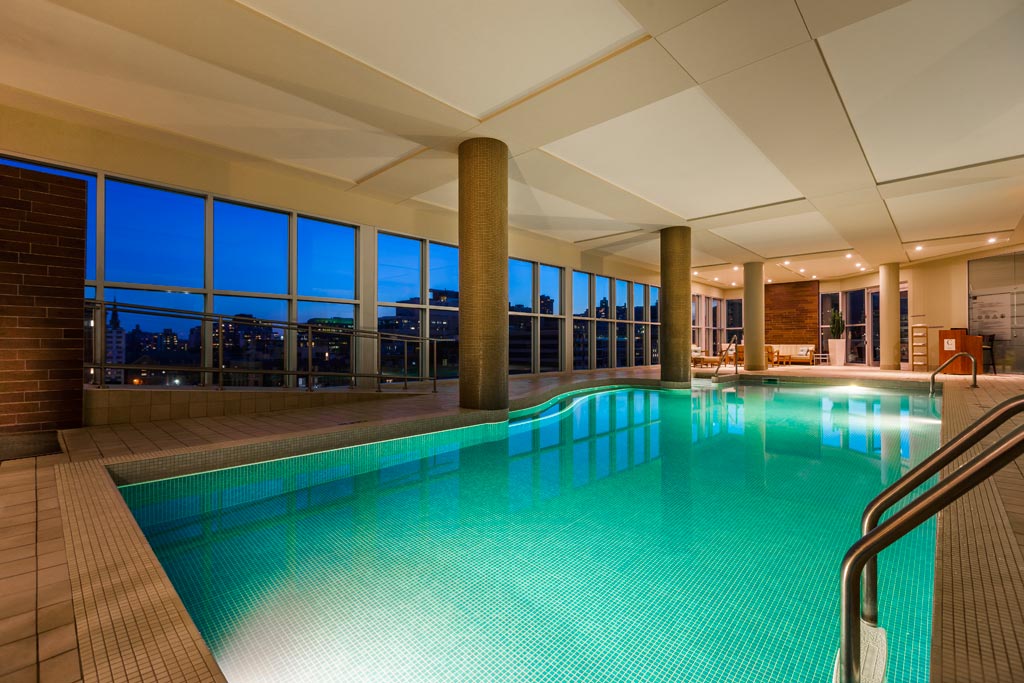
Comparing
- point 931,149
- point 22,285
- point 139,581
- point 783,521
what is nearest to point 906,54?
point 931,149

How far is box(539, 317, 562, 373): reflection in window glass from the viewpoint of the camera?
36.4 feet

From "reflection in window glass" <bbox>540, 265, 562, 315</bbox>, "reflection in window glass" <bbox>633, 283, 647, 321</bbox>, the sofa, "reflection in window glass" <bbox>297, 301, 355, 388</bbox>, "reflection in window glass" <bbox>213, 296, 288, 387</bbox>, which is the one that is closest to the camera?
"reflection in window glass" <bbox>213, 296, 288, 387</bbox>

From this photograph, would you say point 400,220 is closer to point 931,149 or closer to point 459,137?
point 459,137

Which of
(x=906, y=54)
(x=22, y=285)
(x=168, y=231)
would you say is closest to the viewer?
(x=906, y=54)

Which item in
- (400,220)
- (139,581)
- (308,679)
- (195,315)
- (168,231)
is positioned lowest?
(308,679)

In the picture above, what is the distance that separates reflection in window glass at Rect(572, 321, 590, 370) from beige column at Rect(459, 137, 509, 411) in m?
6.44

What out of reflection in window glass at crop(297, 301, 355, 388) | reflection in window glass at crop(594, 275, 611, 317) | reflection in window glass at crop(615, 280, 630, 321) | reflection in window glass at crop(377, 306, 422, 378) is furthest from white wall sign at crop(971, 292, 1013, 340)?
reflection in window glass at crop(297, 301, 355, 388)

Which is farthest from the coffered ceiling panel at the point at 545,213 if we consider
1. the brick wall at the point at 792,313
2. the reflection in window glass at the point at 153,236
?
the brick wall at the point at 792,313

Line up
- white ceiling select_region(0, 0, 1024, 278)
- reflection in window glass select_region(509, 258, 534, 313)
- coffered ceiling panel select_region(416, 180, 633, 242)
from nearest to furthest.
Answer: white ceiling select_region(0, 0, 1024, 278)
coffered ceiling panel select_region(416, 180, 633, 242)
reflection in window glass select_region(509, 258, 534, 313)

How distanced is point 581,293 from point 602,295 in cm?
78

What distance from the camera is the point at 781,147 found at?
17.7 feet

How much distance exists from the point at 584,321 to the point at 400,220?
19.2 feet

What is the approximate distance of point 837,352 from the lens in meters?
15.1

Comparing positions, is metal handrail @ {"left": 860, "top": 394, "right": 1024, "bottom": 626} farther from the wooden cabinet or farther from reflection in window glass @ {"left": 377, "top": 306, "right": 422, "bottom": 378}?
the wooden cabinet
